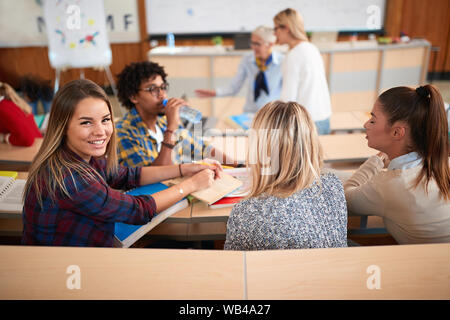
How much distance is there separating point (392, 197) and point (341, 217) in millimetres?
261

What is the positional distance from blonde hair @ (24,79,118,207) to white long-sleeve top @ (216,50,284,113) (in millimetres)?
2015

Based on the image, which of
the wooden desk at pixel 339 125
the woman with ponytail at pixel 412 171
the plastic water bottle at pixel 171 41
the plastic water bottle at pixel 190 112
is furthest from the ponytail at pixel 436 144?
the plastic water bottle at pixel 171 41

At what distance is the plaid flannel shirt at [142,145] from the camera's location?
76.0 inches

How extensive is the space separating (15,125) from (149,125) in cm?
95

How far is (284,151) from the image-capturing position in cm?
119

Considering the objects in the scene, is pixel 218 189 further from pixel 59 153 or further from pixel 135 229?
pixel 59 153

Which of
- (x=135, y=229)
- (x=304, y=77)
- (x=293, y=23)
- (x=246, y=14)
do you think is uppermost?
(x=246, y=14)

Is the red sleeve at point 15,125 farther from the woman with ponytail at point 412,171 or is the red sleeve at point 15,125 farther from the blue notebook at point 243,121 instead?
the woman with ponytail at point 412,171

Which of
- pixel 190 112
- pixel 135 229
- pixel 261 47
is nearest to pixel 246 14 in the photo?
pixel 261 47

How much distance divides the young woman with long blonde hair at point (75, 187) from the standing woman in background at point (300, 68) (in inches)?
57.7

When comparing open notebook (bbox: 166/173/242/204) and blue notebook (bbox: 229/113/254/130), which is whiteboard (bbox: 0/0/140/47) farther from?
open notebook (bbox: 166/173/242/204)

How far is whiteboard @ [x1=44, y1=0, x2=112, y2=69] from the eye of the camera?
195 inches

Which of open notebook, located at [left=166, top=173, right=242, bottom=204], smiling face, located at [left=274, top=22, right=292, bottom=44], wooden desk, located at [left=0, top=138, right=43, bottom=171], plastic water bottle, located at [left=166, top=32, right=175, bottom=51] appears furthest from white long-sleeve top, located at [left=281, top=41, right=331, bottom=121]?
plastic water bottle, located at [left=166, top=32, right=175, bottom=51]

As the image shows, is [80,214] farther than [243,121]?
No
